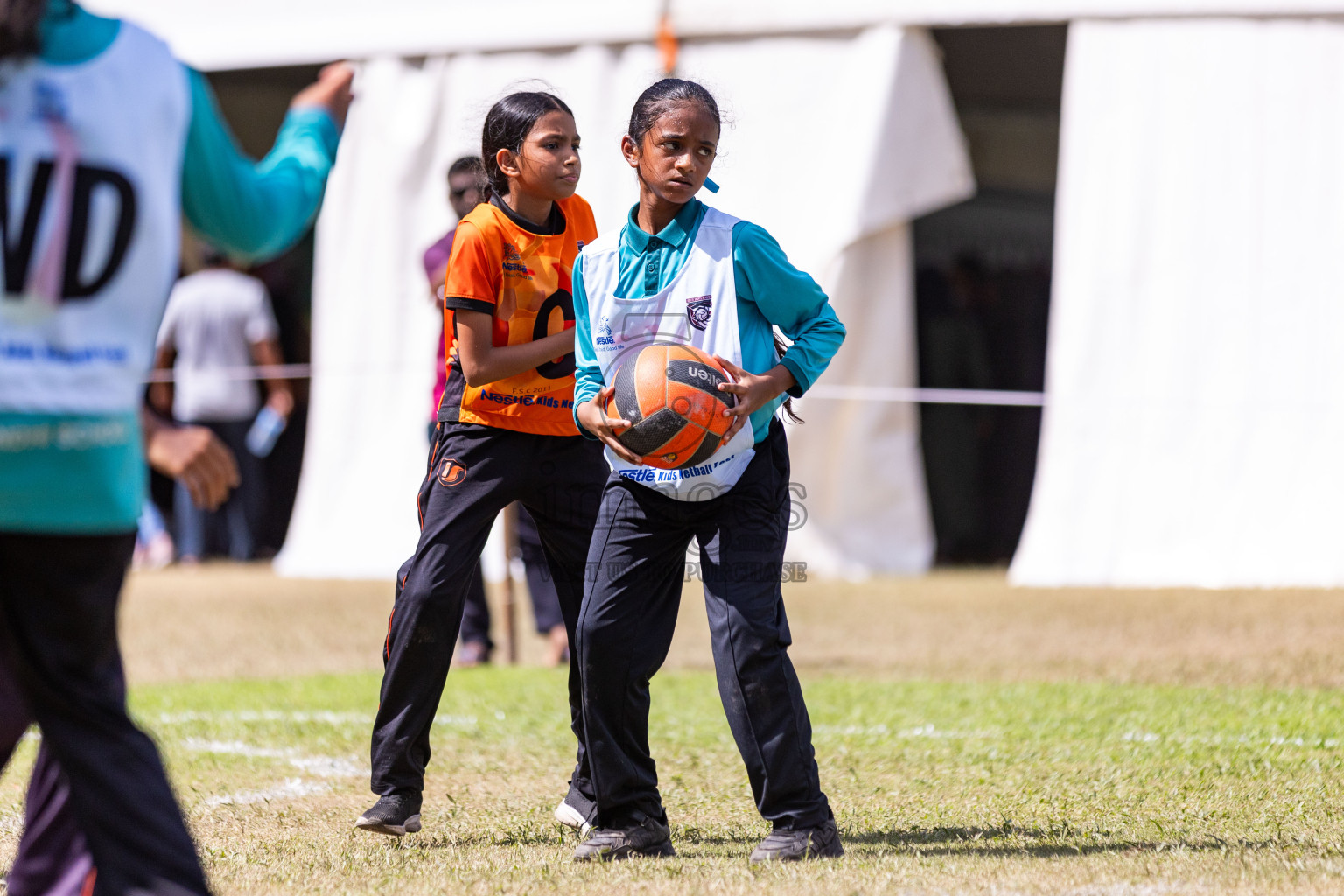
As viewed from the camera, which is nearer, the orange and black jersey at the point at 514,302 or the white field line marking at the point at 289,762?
the orange and black jersey at the point at 514,302

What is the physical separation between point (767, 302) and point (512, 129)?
3.11 ft

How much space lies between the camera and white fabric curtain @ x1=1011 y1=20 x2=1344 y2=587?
9.62m

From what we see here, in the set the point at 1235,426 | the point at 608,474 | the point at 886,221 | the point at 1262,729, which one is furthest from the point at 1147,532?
the point at 608,474

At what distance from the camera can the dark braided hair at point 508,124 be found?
14.1ft

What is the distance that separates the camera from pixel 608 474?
14.6ft

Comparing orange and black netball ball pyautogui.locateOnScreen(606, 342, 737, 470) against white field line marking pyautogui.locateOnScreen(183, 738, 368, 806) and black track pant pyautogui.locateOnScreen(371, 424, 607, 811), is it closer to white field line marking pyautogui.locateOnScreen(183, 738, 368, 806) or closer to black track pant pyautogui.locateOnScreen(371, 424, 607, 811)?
black track pant pyautogui.locateOnScreen(371, 424, 607, 811)

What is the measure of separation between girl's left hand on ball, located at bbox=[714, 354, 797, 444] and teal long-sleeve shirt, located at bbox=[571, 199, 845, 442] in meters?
0.03

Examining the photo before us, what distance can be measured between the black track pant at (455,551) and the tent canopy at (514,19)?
657 cm

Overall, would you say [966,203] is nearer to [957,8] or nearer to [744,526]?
[957,8]

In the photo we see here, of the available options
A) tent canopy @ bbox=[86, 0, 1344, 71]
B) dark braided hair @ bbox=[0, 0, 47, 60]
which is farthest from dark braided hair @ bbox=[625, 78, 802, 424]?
tent canopy @ bbox=[86, 0, 1344, 71]

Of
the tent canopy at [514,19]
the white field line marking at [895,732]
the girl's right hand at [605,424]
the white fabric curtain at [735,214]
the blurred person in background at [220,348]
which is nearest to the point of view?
the girl's right hand at [605,424]

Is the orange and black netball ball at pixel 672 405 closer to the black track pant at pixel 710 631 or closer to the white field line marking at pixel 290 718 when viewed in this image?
the black track pant at pixel 710 631

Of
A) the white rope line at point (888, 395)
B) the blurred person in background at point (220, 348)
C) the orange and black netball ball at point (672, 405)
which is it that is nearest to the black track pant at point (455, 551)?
the orange and black netball ball at point (672, 405)

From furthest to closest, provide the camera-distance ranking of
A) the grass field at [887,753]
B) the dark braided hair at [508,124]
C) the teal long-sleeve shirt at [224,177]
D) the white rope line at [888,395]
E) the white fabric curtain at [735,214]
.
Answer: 1. the white fabric curtain at [735,214]
2. the white rope line at [888,395]
3. the dark braided hair at [508,124]
4. the grass field at [887,753]
5. the teal long-sleeve shirt at [224,177]
